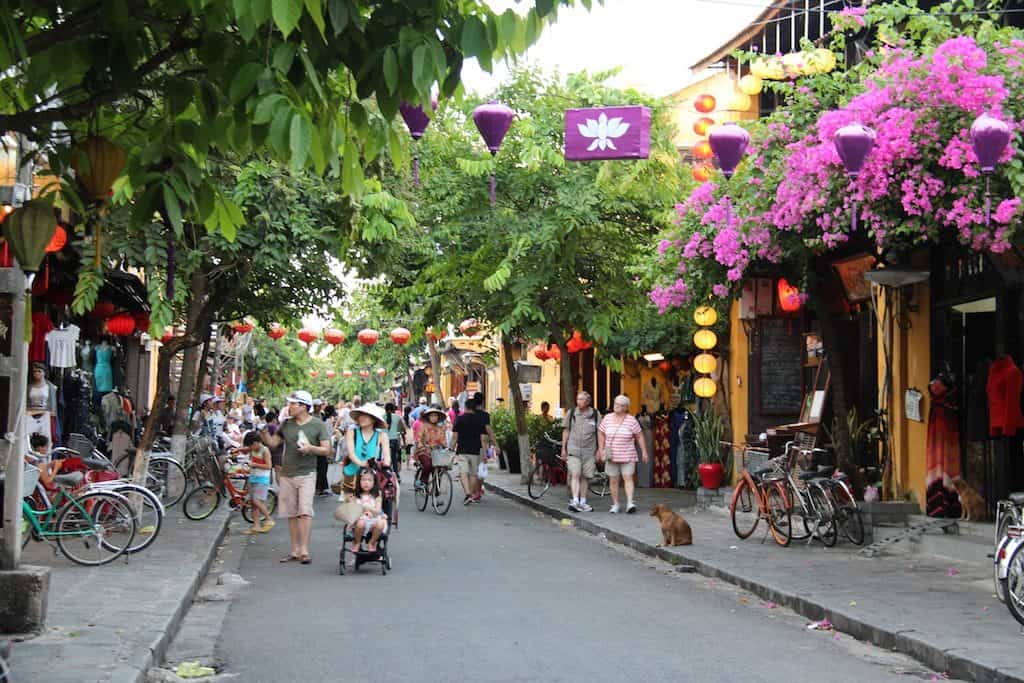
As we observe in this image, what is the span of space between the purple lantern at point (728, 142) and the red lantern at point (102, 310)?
38.9 ft

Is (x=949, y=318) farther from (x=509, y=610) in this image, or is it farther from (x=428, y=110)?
(x=428, y=110)

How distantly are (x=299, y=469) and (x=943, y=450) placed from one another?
Result: 25.3 ft

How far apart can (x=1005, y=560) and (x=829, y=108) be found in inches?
260

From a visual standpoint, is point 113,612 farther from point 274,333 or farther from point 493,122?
point 274,333

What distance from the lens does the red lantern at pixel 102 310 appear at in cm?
2131

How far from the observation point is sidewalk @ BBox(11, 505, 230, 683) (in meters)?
7.84

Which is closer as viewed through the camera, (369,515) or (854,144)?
(854,144)

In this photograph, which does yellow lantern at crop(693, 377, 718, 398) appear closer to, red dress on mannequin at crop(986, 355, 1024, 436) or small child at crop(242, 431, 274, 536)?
small child at crop(242, 431, 274, 536)

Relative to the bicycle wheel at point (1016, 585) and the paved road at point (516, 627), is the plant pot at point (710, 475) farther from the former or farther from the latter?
the bicycle wheel at point (1016, 585)

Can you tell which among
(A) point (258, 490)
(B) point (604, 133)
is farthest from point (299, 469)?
(B) point (604, 133)

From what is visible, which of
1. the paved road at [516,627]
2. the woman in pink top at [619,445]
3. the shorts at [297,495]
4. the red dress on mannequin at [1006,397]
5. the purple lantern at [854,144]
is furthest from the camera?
the woman in pink top at [619,445]

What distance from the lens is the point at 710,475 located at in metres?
22.5

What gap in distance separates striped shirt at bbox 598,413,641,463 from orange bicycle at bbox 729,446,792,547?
376 cm

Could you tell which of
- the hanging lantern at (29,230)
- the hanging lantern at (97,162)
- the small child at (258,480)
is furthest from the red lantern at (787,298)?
the hanging lantern at (29,230)
